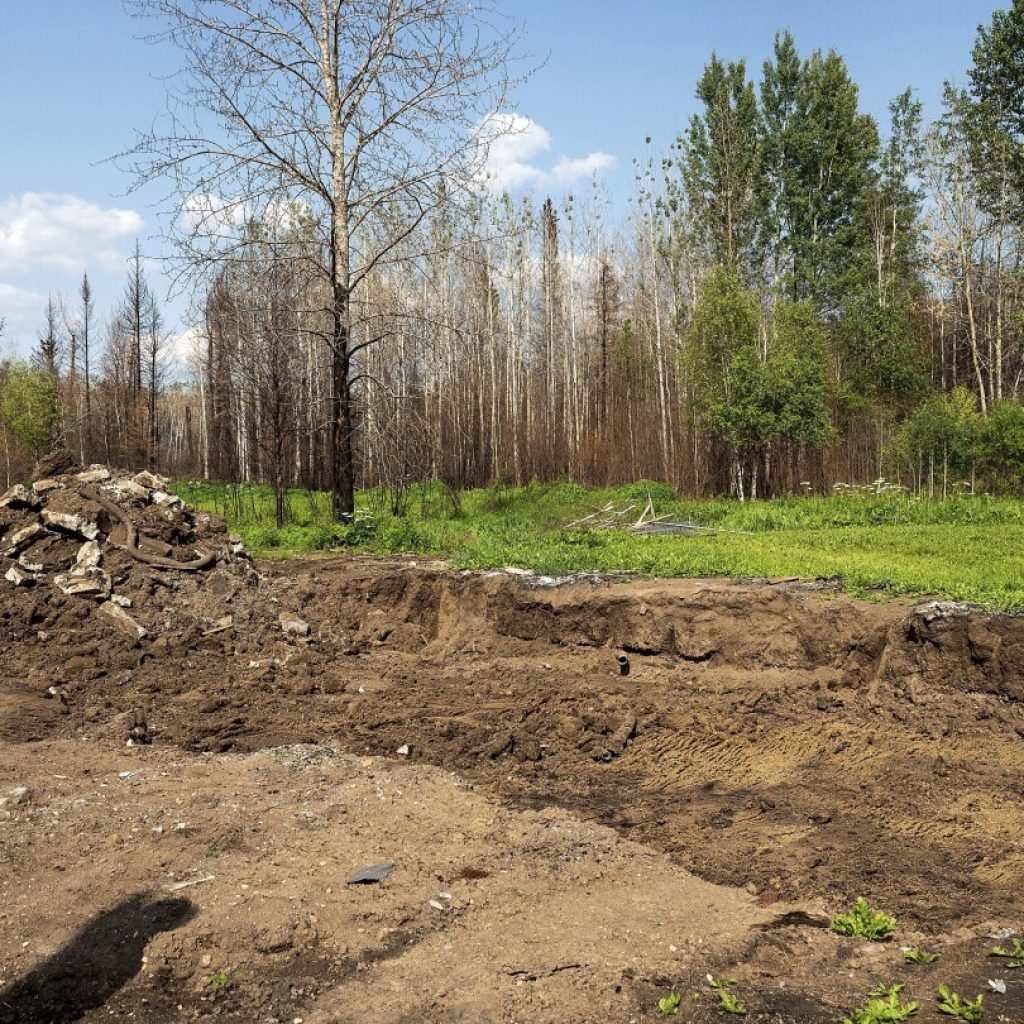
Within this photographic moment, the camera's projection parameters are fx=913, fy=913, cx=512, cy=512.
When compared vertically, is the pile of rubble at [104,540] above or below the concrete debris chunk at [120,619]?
above

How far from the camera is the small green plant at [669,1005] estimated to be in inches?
132

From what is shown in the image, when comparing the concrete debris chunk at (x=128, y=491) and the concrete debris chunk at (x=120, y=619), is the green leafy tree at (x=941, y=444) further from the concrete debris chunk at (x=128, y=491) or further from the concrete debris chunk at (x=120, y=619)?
the concrete debris chunk at (x=120, y=619)

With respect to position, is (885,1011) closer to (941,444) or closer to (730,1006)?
(730,1006)

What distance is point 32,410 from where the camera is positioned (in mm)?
30344

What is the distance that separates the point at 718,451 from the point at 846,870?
1757 centimetres

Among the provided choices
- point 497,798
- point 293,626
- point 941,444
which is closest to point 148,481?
point 293,626

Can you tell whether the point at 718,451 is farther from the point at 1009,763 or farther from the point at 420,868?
the point at 420,868

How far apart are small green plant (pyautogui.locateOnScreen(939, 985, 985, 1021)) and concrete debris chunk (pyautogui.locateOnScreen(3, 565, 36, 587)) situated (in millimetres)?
8717

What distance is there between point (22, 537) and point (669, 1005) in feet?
28.7

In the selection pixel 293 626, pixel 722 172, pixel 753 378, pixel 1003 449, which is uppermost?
pixel 722 172

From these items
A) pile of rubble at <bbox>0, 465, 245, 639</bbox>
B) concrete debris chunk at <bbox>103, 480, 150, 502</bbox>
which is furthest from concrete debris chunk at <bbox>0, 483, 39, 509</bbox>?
concrete debris chunk at <bbox>103, 480, 150, 502</bbox>

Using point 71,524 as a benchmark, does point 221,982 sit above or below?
below

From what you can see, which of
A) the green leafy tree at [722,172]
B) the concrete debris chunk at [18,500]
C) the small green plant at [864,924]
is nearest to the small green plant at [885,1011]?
the small green plant at [864,924]

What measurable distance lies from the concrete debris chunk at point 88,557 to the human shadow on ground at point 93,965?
5906 millimetres
